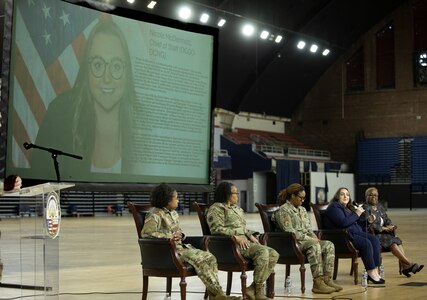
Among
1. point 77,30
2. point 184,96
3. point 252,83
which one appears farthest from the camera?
point 252,83

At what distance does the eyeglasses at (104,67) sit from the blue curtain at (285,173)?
89.4 feet

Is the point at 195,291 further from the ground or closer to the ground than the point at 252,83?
closer to the ground

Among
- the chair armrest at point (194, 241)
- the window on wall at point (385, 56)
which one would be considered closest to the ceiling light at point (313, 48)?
the window on wall at point (385, 56)

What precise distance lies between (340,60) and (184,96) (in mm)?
31055

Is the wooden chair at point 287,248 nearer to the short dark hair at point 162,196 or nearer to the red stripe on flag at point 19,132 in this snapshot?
the short dark hair at point 162,196

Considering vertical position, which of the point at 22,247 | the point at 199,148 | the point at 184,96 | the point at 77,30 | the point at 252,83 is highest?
the point at 252,83

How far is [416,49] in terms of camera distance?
3725 cm

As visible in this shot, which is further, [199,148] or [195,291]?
[199,148]

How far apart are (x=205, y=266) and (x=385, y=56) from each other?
1319 inches

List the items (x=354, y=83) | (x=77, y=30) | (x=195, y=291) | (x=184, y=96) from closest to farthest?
(x=195, y=291) < (x=77, y=30) < (x=184, y=96) < (x=354, y=83)

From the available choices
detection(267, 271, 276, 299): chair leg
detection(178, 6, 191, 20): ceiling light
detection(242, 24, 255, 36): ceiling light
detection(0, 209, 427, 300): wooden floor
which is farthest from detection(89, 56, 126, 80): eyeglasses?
detection(242, 24, 255, 36): ceiling light

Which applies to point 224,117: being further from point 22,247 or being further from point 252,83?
point 22,247

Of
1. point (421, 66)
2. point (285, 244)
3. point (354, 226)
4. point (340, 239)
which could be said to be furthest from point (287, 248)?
point (421, 66)

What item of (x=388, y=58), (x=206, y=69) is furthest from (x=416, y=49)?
(x=206, y=69)
